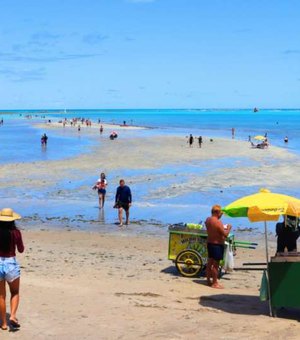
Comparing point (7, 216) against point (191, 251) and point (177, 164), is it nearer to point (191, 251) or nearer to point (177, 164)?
point (191, 251)

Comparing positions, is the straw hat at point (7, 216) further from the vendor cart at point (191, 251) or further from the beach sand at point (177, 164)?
the beach sand at point (177, 164)

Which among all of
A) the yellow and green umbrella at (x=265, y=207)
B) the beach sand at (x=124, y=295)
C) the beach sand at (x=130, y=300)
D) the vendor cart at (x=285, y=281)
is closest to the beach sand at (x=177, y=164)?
the beach sand at (x=124, y=295)

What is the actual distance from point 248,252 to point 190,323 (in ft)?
20.8

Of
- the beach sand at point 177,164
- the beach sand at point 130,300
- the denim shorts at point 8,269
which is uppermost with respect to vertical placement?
the beach sand at point 177,164

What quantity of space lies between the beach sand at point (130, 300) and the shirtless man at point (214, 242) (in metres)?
0.28

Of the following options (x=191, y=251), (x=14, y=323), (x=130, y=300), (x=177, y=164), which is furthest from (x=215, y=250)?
(x=177, y=164)

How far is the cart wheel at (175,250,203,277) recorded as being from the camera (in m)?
12.0

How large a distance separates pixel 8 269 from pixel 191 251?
16.9 feet

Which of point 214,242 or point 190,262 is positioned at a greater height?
point 214,242

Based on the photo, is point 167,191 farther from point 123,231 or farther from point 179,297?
point 179,297

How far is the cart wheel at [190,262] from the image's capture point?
1204 centimetres

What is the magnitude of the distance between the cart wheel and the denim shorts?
16.2ft

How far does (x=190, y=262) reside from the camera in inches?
475

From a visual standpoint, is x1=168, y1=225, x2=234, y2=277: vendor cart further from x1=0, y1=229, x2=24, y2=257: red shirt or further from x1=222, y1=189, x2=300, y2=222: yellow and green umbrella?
x1=0, y1=229, x2=24, y2=257: red shirt
